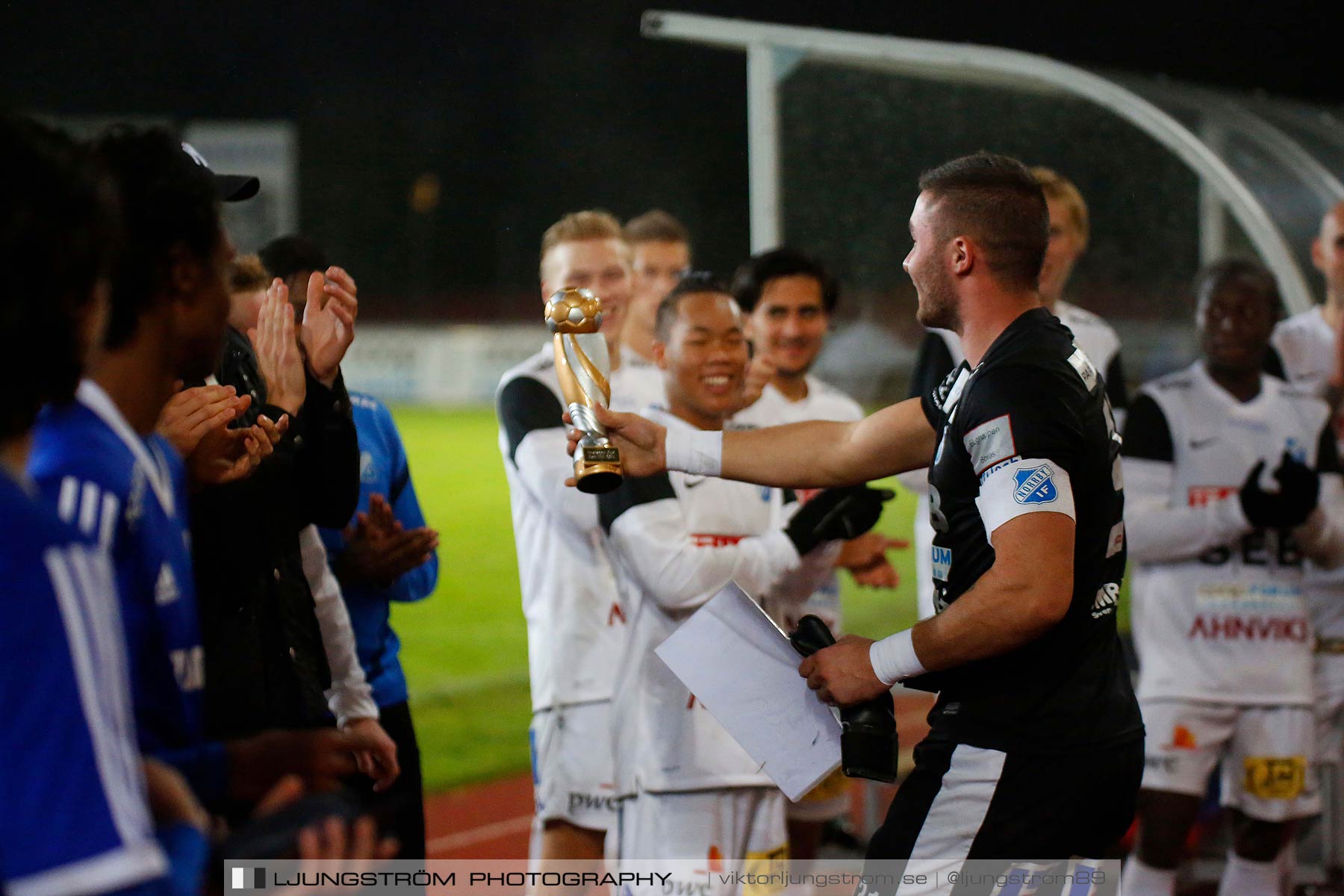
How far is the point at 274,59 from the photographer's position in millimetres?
43344

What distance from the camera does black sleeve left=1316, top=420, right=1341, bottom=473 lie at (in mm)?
4852

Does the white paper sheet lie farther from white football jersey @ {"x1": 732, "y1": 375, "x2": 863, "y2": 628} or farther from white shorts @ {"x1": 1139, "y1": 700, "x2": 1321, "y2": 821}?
white shorts @ {"x1": 1139, "y1": 700, "x2": 1321, "y2": 821}

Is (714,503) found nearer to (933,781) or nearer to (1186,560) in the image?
(933,781)

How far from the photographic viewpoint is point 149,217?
178 cm

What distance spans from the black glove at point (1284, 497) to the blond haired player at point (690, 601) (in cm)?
162

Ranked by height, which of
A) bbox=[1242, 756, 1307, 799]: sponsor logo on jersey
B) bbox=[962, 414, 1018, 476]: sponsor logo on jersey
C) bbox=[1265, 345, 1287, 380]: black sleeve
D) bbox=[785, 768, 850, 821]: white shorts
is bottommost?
bbox=[785, 768, 850, 821]: white shorts

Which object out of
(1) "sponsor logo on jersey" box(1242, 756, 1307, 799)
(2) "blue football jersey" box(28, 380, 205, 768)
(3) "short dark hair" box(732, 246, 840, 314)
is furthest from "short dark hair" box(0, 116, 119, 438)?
(1) "sponsor logo on jersey" box(1242, 756, 1307, 799)

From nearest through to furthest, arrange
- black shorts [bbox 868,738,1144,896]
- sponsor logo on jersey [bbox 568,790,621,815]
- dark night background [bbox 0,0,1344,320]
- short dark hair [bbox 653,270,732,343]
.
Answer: black shorts [bbox 868,738,1144,896] → short dark hair [bbox 653,270,732,343] → sponsor logo on jersey [bbox 568,790,621,815] → dark night background [bbox 0,0,1344,320]

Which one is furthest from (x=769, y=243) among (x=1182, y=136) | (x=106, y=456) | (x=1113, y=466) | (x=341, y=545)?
(x=106, y=456)

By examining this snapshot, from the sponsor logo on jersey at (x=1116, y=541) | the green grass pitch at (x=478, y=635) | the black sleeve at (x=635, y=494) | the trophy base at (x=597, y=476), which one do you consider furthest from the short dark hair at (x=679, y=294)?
the green grass pitch at (x=478, y=635)

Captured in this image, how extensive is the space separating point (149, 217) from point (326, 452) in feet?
Answer: 3.58

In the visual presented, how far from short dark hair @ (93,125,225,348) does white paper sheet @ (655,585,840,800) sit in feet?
4.77

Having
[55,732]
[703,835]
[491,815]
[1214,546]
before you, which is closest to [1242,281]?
[1214,546]

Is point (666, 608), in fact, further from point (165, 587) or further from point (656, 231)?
point (656, 231)
